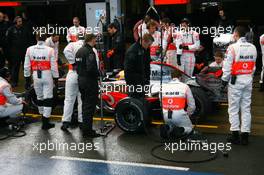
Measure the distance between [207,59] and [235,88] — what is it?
7.25m

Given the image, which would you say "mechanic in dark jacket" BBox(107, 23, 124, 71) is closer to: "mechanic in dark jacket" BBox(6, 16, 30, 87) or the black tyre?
"mechanic in dark jacket" BBox(6, 16, 30, 87)

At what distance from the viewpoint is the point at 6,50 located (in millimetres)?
14711

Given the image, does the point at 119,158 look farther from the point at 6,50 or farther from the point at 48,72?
the point at 6,50

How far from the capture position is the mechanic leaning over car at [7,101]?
362 inches

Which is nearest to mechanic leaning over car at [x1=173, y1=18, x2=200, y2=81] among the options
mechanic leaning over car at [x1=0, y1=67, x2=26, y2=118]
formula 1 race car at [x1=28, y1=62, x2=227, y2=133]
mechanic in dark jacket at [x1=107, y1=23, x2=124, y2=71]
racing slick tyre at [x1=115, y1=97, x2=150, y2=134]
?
mechanic in dark jacket at [x1=107, y1=23, x2=124, y2=71]

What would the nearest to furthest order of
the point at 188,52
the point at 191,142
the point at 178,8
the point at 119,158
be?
the point at 119,158, the point at 191,142, the point at 188,52, the point at 178,8

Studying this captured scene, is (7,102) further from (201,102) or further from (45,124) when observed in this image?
(201,102)

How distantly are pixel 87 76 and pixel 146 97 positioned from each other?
1.54m

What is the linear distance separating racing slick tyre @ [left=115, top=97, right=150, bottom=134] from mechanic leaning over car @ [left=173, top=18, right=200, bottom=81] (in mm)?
4416

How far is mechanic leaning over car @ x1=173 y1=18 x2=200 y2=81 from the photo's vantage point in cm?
1281

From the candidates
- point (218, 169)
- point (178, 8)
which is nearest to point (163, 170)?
point (218, 169)

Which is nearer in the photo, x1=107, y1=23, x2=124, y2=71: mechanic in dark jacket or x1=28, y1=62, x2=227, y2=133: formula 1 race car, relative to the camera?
x1=28, y1=62, x2=227, y2=133: formula 1 race car

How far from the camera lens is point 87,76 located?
339 inches

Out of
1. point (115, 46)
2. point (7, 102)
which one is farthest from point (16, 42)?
point (7, 102)
